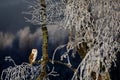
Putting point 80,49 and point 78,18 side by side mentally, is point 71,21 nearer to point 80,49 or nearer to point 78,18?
point 78,18

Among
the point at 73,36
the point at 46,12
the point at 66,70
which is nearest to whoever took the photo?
the point at 73,36

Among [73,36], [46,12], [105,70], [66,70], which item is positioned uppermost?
[46,12]

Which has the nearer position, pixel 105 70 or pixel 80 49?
pixel 105 70

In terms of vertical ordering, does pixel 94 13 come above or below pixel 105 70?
above

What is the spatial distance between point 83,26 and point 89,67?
0.57 metres

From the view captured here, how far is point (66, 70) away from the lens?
7.80 m


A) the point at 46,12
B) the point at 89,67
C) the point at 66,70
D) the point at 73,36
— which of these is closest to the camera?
the point at 89,67

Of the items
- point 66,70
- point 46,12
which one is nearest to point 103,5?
point 46,12

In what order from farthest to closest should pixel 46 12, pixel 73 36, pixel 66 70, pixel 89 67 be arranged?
pixel 66 70 → pixel 46 12 → pixel 73 36 → pixel 89 67

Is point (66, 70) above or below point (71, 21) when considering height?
below

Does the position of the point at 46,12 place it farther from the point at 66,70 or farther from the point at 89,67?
the point at 66,70

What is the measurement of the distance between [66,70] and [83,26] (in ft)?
10.2

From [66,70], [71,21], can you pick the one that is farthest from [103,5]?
[66,70]

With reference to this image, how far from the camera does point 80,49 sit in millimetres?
5414
